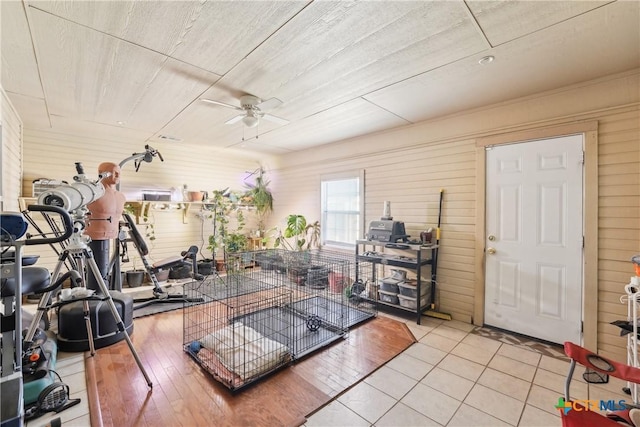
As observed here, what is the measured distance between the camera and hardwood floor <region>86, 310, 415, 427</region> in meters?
1.83

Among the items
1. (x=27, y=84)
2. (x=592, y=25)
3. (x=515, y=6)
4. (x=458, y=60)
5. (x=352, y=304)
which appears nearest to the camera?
(x=515, y=6)

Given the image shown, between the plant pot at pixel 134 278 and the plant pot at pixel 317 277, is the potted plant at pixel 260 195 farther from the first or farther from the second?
the plant pot at pixel 317 277

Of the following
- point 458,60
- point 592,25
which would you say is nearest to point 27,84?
point 458,60

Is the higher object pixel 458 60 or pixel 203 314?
pixel 458 60

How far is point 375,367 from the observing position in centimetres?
244

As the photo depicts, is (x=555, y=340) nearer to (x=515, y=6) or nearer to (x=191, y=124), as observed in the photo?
(x=515, y=6)

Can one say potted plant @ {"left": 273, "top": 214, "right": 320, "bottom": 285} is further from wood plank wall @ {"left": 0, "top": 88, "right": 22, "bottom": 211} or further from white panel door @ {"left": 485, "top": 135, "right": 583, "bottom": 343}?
wood plank wall @ {"left": 0, "top": 88, "right": 22, "bottom": 211}

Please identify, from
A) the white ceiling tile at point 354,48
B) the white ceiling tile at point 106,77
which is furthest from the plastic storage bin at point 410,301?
the white ceiling tile at point 106,77

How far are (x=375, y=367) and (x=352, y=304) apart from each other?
154 centimetres

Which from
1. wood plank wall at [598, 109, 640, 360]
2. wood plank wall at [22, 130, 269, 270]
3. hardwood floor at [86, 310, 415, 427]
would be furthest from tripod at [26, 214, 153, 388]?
wood plank wall at [598, 109, 640, 360]

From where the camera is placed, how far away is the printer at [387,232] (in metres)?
3.70

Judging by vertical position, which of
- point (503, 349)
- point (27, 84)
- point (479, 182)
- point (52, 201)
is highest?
point (27, 84)

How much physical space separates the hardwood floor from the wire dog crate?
116 mm

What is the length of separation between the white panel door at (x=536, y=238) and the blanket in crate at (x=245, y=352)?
8.49 feet
